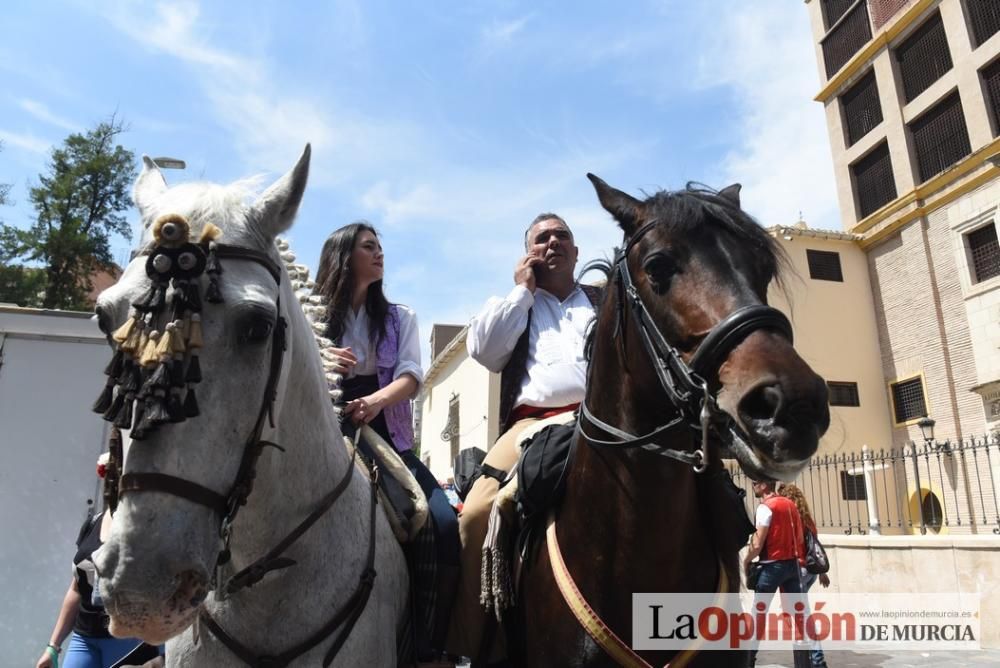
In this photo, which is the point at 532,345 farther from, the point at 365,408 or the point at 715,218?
the point at 715,218

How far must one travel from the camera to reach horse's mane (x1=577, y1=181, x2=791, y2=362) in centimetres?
238

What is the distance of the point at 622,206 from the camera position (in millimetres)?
2744

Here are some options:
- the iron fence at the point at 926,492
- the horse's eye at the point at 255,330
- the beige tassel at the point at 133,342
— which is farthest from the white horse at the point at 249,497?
the iron fence at the point at 926,492

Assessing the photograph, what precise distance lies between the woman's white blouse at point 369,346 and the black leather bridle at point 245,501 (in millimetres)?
660

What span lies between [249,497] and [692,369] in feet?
4.99

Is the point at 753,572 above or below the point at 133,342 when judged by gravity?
below

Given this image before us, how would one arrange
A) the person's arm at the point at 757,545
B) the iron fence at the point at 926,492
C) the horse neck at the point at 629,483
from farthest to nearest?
the iron fence at the point at 926,492 < the person's arm at the point at 757,545 < the horse neck at the point at 629,483

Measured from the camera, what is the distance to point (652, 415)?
2.48 meters

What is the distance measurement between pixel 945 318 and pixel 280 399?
93.6 ft

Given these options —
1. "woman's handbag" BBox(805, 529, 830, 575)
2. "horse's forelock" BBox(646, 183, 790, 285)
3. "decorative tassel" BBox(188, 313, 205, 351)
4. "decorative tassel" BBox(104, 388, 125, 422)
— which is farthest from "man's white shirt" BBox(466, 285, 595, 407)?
"woman's handbag" BBox(805, 529, 830, 575)

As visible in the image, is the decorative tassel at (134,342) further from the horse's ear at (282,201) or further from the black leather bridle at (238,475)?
the horse's ear at (282,201)

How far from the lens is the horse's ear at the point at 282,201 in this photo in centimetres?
222

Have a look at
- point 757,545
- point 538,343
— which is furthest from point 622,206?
point 757,545

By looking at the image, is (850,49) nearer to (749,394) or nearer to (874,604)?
(874,604)
